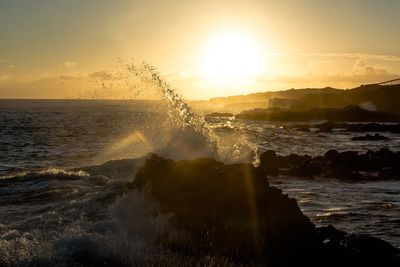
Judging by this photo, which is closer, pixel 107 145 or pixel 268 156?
pixel 268 156

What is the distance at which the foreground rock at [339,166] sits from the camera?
2691 centimetres

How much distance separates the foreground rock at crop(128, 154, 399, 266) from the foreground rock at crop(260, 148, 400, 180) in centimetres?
1434

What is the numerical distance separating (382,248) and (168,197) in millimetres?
5846

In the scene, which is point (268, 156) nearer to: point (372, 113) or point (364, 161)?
point (364, 161)

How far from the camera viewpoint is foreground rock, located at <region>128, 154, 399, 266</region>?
10.3 metres

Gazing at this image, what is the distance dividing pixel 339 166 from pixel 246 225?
1837 centimetres

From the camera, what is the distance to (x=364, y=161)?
30.7m

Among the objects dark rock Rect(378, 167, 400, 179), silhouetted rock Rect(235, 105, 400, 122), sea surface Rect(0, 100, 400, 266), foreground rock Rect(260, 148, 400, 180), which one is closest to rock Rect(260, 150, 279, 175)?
foreground rock Rect(260, 148, 400, 180)

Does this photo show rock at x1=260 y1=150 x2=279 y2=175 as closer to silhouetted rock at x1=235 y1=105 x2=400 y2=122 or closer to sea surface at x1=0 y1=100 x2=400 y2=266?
sea surface at x1=0 y1=100 x2=400 y2=266

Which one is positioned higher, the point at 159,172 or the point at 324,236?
the point at 159,172

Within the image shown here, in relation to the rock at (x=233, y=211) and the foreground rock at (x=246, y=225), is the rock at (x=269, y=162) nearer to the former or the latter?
the rock at (x=233, y=211)

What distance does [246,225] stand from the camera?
11.5m

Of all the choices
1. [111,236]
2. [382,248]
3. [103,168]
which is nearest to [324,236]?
[382,248]

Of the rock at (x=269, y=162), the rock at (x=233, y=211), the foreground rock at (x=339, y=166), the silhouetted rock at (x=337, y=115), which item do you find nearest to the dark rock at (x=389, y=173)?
the foreground rock at (x=339, y=166)
